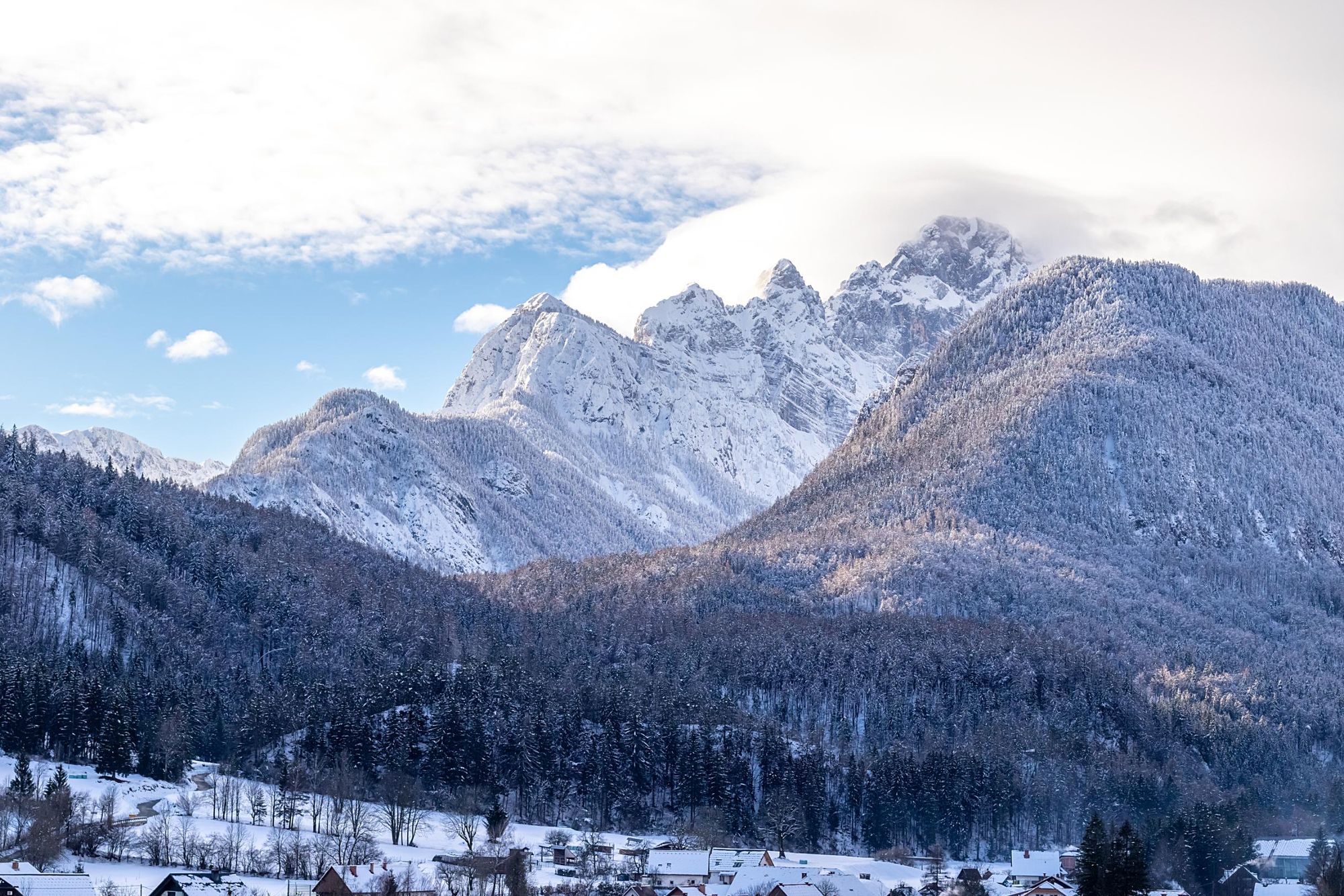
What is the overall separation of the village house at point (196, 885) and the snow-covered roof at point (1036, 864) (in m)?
57.8

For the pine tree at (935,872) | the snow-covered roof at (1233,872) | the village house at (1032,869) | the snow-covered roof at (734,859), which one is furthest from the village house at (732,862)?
the snow-covered roof at (1233,872)

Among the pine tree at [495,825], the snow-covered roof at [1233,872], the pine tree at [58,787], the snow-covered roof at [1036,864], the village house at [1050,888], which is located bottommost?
the village house at [1050,888]

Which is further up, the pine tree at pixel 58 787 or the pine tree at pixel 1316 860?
the pine tree at pixel 58 787

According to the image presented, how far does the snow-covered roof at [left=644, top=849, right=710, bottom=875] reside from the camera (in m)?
140

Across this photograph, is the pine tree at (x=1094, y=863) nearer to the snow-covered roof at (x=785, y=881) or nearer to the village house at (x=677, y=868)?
the snow-covered roof at (x=785, y=881)

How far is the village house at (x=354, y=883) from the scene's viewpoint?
119188mm

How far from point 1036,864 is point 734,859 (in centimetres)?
2312

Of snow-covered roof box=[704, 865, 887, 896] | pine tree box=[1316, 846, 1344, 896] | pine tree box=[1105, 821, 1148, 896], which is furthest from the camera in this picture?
snow-covered roof box=[704, 865, 887, 896]

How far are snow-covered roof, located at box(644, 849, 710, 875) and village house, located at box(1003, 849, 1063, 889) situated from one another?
22266mm

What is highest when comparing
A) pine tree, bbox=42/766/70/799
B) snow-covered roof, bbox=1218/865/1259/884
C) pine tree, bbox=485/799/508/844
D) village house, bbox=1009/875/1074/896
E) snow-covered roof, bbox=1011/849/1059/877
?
pine tree, bbox=42/766/70/799

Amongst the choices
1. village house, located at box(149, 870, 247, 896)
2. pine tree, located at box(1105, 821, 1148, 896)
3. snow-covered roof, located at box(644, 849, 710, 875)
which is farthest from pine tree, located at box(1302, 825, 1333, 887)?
village house, located at box(149, 870, 247, 896)

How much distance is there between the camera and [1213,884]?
148 meters

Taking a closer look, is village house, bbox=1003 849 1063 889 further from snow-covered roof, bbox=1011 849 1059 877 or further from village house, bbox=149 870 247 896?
village house, bbox=149 870 247 896

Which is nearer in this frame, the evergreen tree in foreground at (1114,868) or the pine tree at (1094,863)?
the evergreen tree in foreground at (1114,868)
